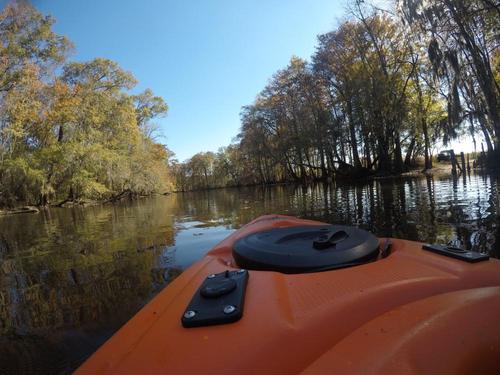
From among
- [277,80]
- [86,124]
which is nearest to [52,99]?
[86,124]

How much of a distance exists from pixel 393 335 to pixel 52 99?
25.9 m

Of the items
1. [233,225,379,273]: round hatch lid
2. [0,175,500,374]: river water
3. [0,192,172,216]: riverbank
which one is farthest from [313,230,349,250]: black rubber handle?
[0,192,172,216]: riverbank

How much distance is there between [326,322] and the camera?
3.72 ft

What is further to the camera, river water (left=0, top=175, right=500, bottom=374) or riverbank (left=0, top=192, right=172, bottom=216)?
riverbank (left=0, top=192, right=172, bottom=216)

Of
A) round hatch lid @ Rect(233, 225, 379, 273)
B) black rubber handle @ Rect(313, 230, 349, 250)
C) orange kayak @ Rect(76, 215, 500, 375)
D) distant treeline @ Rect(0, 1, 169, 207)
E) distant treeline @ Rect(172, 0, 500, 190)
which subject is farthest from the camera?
distant treeline @ Rect(0, 1, 169, 207)

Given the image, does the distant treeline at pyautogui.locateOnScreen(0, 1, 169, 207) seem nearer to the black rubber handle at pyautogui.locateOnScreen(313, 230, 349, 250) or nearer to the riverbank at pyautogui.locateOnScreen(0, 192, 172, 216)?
the riverbank at pyautogui.locateOnScreen(0, 192, 172, 216)

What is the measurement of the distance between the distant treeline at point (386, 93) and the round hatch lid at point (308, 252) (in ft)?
28.5

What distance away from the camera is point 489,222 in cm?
498

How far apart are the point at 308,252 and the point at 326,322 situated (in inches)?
23.3

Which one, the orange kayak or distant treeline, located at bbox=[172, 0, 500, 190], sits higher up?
distant treeline, located at bbox=[172, 0, 500, 190]

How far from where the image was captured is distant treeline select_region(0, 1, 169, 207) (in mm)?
20000

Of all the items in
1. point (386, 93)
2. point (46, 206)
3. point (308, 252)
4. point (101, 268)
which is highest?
point (386, 93)

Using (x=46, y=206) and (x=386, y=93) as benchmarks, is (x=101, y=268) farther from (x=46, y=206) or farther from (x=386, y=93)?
(x=46, y=206)

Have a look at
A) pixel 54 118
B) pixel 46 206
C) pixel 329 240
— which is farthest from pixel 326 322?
pixel 46 206
